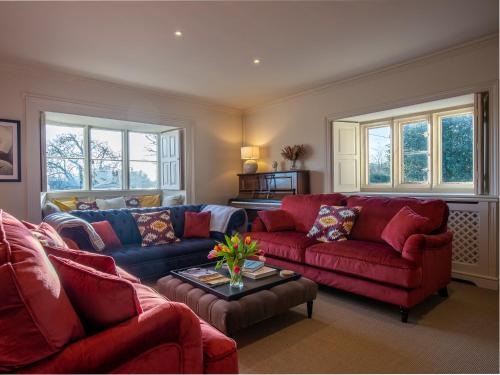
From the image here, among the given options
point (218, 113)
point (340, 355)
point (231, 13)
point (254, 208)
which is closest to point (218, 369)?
point (340, 355)

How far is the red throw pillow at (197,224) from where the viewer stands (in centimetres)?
407

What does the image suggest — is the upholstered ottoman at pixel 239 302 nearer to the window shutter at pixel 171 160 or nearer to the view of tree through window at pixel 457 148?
the view of tree through window at pixel 457 148

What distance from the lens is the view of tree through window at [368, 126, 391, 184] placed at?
4785 millimetres

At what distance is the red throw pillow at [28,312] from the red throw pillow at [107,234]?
8.04 ft

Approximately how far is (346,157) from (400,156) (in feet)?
2.49

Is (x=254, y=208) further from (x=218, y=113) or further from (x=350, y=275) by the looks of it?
(x=350, y=275)

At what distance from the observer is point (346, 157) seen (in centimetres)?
493

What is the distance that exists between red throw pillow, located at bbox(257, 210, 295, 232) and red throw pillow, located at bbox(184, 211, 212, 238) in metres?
0.74

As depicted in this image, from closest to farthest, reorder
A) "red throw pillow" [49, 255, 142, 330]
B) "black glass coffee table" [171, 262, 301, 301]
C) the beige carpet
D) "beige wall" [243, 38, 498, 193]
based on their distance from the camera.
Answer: "red throw pillow" [49, 255, 142, 330]
the beige carpet
"black glass coffee table" [171, 262, 301, 301]
"beige wall" [243, 38, 498, 193]

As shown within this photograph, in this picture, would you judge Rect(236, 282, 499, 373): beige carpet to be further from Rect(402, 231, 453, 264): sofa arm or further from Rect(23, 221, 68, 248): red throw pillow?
Rect(23, 221, 68, 248): red throw pillow

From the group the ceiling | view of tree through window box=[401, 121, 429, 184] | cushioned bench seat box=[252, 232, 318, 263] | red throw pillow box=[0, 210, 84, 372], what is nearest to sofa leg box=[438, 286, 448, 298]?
cushioned bench seat box=[252, 232, 318, 263]

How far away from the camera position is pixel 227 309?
6.61ft

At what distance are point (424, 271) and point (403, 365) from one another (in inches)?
36.5

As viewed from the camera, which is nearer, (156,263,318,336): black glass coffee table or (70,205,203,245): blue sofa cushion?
(156,263,318,336): black glass coffee table
